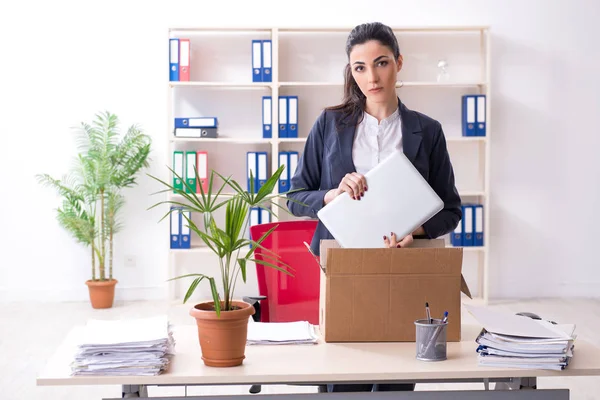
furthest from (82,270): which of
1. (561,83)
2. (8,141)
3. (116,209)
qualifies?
(561,83)

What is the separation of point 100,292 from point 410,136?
12.5 feet

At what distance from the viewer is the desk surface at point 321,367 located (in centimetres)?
160

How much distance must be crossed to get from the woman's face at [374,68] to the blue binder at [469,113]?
3.56 metres

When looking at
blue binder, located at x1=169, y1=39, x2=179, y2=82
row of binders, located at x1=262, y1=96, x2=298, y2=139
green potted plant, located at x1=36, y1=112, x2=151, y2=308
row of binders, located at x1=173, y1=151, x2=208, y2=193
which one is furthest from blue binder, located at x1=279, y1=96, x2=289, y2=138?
green potted plant, located at x1=36, y1=112, x2=151, y2=308

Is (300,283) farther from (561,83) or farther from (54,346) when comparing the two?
(561,83)

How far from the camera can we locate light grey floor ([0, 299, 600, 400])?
138 inches

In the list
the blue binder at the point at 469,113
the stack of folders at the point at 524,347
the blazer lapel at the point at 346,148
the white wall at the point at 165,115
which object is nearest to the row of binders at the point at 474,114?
the blue binder at the point at 469,113

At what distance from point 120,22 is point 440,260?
14.7 ft

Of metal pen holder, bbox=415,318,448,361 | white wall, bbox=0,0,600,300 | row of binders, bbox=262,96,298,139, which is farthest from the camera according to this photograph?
white wall, bbox=0,0,600,300

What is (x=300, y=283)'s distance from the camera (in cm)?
266

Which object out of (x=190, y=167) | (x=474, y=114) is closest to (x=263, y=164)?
(x=190, y=167)

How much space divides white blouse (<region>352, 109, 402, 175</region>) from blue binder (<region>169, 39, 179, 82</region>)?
11.7ft

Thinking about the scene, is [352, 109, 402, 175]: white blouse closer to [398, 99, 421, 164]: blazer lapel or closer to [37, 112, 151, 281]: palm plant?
[398, 99, 421, 164]: blazer lapel

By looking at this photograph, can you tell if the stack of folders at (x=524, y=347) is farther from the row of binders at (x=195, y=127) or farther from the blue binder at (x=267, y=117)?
the row of binders at (x=195, y=127)
